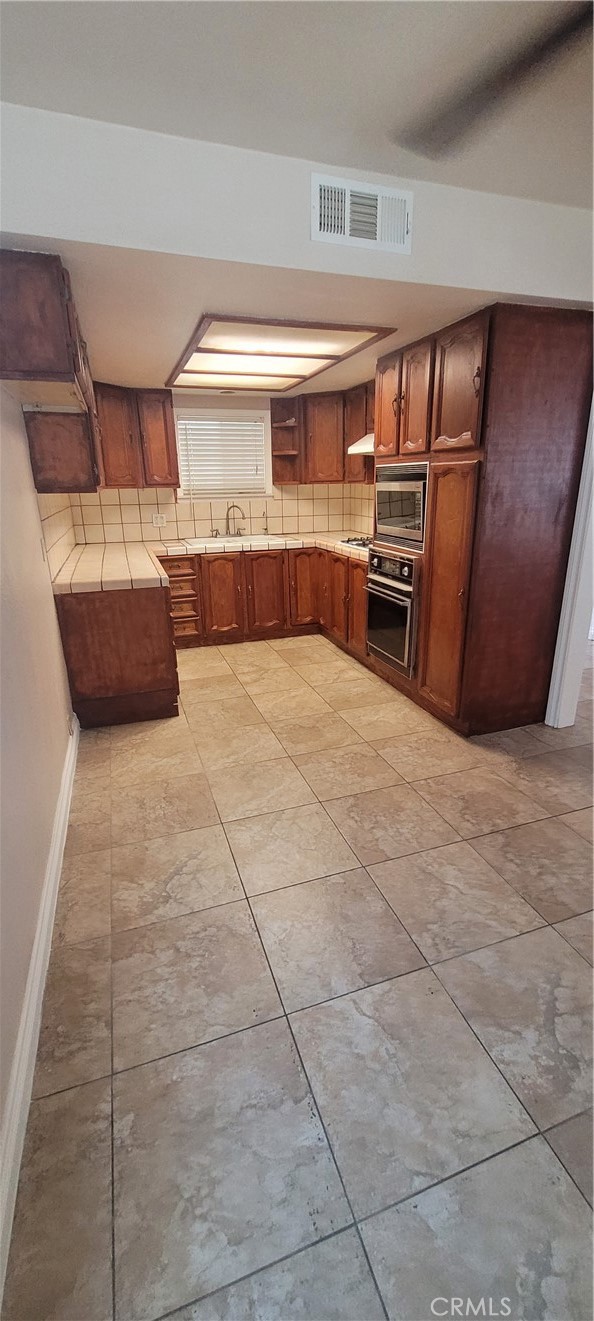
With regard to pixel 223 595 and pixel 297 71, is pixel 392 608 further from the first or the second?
pixel 297 71

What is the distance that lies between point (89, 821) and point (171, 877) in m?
0.57

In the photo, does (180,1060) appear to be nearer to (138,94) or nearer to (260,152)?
(138,94)

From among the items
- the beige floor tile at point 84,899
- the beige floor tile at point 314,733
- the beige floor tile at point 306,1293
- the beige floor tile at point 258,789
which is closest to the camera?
the beige floor tile at point 306,1293

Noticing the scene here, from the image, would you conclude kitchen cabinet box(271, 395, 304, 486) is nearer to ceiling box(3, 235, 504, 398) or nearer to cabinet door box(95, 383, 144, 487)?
cabinet door box(95, 383, 144, 487)

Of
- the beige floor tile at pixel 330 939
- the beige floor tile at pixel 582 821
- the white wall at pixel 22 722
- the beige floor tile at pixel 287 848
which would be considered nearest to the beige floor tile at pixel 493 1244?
the beige floor tile at pixel 330 939

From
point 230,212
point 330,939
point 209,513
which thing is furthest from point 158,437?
point 330,939

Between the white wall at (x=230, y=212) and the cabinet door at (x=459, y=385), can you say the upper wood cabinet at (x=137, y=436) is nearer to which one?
the cabinet door at (x=459, y=385)

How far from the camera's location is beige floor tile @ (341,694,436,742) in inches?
124

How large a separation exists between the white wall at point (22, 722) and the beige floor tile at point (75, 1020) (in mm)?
168

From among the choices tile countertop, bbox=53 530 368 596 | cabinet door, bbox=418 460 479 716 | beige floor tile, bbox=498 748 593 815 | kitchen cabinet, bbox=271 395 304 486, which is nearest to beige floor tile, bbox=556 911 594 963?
beige floor tile, bbox=498 748 593 815

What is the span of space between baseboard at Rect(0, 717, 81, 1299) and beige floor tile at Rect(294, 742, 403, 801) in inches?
46.6

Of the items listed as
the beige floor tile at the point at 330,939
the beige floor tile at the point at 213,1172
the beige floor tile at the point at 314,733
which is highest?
the beige floor tile at the point at 314,733

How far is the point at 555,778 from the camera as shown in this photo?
2.64 m

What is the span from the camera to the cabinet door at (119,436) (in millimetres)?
4203
